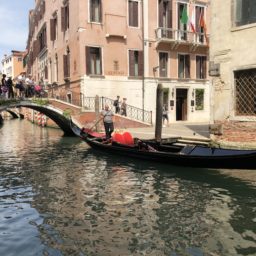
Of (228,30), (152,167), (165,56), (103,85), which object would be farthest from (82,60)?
(152,167)

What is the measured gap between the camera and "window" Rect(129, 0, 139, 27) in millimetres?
21953

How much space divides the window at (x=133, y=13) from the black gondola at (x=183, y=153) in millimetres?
10978

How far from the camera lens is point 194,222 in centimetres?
566

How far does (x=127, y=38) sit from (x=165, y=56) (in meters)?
2.64

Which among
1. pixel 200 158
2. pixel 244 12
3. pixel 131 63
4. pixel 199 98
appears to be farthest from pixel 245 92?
pixel 199 98

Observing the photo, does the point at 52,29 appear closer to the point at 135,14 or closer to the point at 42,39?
the point at 42,39

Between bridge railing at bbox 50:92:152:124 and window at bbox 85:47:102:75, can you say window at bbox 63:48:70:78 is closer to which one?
bridge railing at bbox 50:92:152:124

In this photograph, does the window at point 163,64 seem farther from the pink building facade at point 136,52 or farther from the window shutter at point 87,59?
the window shutter at point 87,59

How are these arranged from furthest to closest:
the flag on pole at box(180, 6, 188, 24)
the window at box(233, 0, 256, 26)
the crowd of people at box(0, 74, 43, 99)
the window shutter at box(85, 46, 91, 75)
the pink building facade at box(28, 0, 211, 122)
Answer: the flag on pole at box(180, 6, 188, 24)
the pink building facade at box(28, 0, 211, 122)
the window shutter at box(85, 46, 91, 75)
the crowd of people at box(0, 74, 43, 99)
the window at box(233, 0, 256, 26)

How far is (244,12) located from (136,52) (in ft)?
37.6

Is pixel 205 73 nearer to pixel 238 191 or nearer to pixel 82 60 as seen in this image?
pixel 82 60

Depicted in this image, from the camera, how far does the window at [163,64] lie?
23047 millimetres

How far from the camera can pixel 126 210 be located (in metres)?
6.26

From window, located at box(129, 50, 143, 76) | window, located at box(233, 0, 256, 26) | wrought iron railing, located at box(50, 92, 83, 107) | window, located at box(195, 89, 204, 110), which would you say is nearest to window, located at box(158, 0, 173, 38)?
window, located at box(129, 50, 143, 76)
